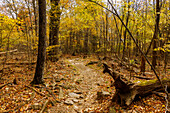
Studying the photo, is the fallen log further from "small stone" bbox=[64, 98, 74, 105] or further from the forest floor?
"small stone" bbox=[64, 98, 74, 105]

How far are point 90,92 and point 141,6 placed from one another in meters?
7.73

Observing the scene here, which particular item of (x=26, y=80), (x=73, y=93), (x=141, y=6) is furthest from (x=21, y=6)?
(x=141, y=6)

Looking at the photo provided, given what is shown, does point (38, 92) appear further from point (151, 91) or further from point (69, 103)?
point (151, 91)

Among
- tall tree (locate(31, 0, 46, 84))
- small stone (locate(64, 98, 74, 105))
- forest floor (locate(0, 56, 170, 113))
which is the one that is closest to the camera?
forest floor (locate(0, 56, 170, 113))

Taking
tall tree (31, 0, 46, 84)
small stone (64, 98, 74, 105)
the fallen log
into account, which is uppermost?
tall tree (31, 0, 46, 84)

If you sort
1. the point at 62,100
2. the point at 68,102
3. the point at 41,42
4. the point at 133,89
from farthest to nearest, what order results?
the point at 41,42, the point at 62,100, the point at 68,102, the point at 133,89

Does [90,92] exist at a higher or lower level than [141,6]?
lower

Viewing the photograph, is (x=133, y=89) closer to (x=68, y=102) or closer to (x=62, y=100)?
(x=68, y=102)

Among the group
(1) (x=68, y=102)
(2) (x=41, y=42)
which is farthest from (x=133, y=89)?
(2) (x=41, y=42)

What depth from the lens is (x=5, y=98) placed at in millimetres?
4844

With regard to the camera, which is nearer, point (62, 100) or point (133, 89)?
point (133, 89)

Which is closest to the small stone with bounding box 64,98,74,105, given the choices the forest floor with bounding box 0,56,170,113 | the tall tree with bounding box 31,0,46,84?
the forest floor with bounding box 0,56,170,113

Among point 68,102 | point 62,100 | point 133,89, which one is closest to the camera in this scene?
point 133,89

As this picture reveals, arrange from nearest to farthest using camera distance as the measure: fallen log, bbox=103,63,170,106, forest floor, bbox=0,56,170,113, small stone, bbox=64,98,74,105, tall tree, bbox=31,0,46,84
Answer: forest floor, bbox=0,56,170,113 < fallen log, bbox=103,63,170,106 < small stone, bbox=64,98,74,105 < tall tree, bbox=31,0,46,84
